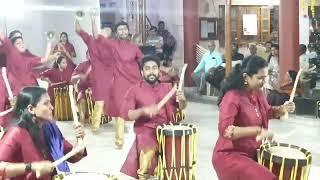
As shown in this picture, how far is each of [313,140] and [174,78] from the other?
6.01ft

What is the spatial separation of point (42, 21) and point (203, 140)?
6636mm

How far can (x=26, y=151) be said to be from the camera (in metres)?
2.58

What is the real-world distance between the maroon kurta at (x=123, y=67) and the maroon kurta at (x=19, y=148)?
113 inches

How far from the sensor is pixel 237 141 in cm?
307

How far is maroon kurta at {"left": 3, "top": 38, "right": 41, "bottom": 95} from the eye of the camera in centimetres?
565

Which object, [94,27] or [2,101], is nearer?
[2,101]

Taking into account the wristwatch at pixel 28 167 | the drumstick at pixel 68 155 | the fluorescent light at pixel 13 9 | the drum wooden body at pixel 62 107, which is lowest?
the drum wooden body at pixel 62 107

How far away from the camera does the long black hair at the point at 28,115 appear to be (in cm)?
262

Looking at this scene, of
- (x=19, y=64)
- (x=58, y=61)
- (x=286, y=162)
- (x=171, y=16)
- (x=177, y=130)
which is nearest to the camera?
(x=286, y=162)

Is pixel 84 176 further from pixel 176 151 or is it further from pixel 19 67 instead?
pixel 19 67

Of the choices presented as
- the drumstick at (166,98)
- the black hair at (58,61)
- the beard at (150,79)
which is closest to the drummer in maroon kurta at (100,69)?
the black hair at (58,61)

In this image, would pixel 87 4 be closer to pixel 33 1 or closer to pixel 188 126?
pixel 33 1

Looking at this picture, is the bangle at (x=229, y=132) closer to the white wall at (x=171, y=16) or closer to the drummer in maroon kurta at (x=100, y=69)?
the drummer in maroon kurta at (x=100, y=69)

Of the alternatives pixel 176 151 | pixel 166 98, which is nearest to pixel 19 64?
pixel 166 98
